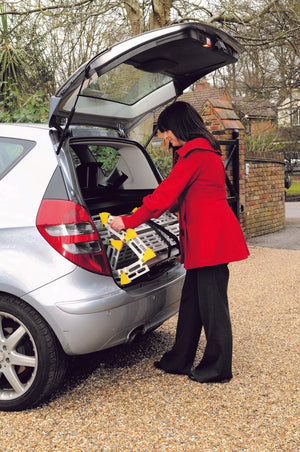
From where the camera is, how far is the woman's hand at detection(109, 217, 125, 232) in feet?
10.5

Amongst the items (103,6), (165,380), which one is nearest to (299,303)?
(165,380)

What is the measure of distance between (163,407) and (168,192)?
126cm

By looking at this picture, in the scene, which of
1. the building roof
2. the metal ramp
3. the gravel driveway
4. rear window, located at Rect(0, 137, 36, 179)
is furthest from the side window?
the building roof

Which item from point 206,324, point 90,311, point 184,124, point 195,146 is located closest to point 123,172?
point 184,124

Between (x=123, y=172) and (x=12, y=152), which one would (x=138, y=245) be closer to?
(x=12, y=152)

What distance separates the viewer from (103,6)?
1209 cm

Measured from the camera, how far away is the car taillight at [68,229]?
292 cm

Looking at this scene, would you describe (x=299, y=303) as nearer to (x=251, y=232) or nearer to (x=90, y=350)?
(x=90, y=350)

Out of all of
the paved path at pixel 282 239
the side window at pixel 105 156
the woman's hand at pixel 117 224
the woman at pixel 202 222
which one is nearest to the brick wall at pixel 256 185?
the paved path at pixel 282 239

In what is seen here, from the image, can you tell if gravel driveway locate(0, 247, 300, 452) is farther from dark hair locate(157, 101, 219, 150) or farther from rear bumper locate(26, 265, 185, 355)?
dark hair locate(157, 101, 219, 150)

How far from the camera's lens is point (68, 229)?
2926mm

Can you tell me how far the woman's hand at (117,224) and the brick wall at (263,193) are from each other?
272 inches

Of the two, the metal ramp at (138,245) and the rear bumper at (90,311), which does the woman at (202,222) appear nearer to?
the metal ramp at (138,245)

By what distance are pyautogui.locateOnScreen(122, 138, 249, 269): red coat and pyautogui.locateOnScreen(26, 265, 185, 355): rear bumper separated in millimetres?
445
